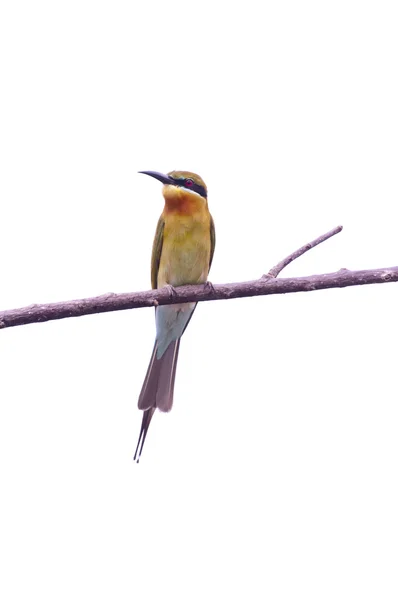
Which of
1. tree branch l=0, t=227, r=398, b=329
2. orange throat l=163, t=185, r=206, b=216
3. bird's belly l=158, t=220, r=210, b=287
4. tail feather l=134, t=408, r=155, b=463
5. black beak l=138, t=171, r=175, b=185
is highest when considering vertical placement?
black beak l=138, t=171, r=175, b=185

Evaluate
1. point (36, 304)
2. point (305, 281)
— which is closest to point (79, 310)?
point (36, 304)

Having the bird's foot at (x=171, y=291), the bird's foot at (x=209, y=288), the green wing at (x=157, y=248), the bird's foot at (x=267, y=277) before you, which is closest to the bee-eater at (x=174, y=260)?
the green wing at (x=157, y=248)

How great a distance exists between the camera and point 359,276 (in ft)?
9.86

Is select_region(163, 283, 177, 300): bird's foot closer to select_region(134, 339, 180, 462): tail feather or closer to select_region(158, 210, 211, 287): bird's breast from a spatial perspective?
select_region(158, 210, 211, 287): bird's breast

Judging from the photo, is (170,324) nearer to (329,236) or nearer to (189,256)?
(189,256)

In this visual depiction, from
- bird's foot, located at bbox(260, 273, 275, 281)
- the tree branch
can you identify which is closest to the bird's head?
the tree branch

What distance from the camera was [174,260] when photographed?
12.8ft

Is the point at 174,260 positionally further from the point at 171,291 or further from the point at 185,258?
the point at 171,291

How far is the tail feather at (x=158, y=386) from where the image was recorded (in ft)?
12.5

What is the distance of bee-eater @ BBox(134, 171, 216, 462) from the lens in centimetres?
Answer: 386

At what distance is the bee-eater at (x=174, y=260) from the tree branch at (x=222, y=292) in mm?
557

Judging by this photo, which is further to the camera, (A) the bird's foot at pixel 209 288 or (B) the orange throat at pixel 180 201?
(B) the orange throat at pixel 180 201

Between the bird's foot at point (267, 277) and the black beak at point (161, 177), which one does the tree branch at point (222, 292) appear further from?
the black beak at point (161, 177)

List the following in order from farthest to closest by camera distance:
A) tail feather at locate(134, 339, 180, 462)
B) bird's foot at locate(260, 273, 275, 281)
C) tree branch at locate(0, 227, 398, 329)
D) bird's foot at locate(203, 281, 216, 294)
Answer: tail feather at locate(134, 339, 180, 462) → bird's foot at locate(203, 281, 216, 294) → bird's foot at locate(260, 273, 275, 281) → tree branch at locate(0, 227, 398, 329)
